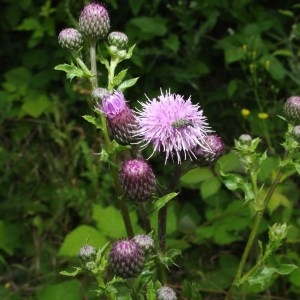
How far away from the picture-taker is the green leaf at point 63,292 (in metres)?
2.53

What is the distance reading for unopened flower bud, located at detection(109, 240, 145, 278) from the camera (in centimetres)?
166

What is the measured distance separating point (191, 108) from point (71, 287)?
1132 mm

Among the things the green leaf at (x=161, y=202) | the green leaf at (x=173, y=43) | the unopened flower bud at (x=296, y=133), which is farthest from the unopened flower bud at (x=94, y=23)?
the green leaf at (x=173, y=43)

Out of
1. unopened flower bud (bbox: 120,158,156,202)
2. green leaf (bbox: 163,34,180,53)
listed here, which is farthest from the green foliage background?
unopened flower bud (bbox: 120,158,156,202)

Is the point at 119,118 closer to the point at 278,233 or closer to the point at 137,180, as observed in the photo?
the point at 137,180

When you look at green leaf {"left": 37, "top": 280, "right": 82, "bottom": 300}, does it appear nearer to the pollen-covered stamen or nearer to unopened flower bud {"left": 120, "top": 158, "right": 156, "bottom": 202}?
unopened flower bud {"left": 120, "top": 158, "right": 156, "bottom": 202}

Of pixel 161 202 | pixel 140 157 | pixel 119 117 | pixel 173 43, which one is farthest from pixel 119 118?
pixel 173 43

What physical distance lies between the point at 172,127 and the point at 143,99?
186 centimetres

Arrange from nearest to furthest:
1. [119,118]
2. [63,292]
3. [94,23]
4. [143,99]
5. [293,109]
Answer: [119,118] → [94,23] → [293,109] → [63,292] → [143,99]

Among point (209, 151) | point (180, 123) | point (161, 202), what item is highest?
point (180, 123)

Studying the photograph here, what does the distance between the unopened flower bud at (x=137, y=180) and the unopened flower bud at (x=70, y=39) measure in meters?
0.44

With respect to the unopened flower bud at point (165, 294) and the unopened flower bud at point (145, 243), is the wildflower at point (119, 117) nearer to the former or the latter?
the unopened flower bud at point (145, 243)

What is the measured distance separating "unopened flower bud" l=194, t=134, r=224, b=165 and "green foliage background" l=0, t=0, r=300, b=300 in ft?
2.69

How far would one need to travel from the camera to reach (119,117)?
179 cm
